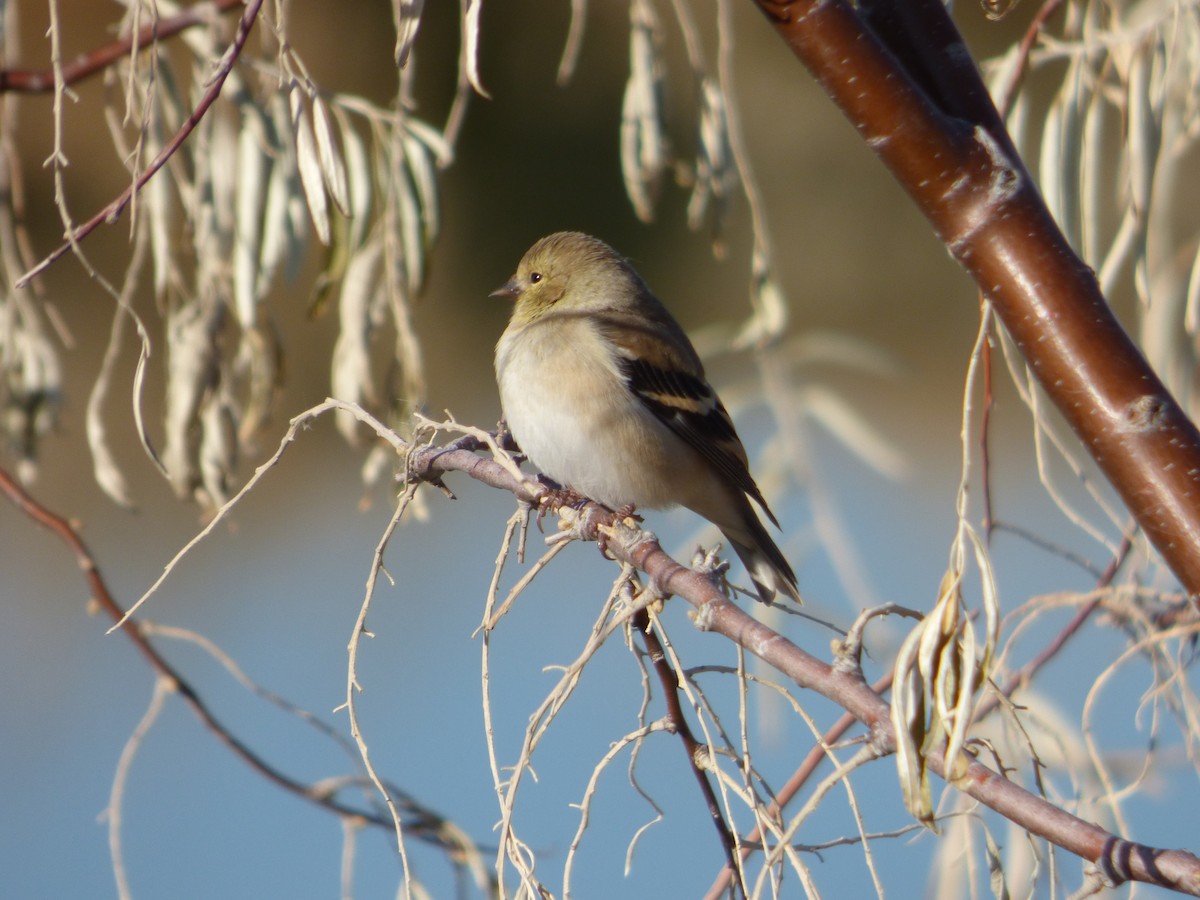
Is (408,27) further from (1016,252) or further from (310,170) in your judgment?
(1016,252)

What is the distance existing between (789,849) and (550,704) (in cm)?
31

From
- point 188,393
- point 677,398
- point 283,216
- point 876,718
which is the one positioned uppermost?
point 283,216

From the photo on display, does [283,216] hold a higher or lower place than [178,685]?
higher

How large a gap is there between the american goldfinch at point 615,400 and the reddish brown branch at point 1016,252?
81.1 inches

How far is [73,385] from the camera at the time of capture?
772 cm

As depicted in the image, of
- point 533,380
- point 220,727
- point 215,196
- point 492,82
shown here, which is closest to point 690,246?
point 492,82

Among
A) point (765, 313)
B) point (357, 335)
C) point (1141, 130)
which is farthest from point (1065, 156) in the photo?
point (357, 335)

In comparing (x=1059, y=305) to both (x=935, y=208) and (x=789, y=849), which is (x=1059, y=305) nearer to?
(x=935, y=208)

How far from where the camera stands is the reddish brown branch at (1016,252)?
3.96 ft

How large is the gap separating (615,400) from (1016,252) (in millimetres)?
2335

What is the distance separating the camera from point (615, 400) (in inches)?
140

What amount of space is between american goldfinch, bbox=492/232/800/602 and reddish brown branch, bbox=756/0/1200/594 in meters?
2.06

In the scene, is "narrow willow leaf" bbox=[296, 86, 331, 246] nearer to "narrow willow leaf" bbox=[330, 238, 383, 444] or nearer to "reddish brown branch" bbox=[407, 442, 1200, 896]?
"reddish brown branch" bbox=[407, 442, 1200, 896]

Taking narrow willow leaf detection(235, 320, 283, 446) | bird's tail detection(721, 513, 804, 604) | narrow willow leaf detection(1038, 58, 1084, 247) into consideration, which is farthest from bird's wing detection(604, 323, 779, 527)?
narrow willow leaf detection(1038, 58, 1084, 247)
